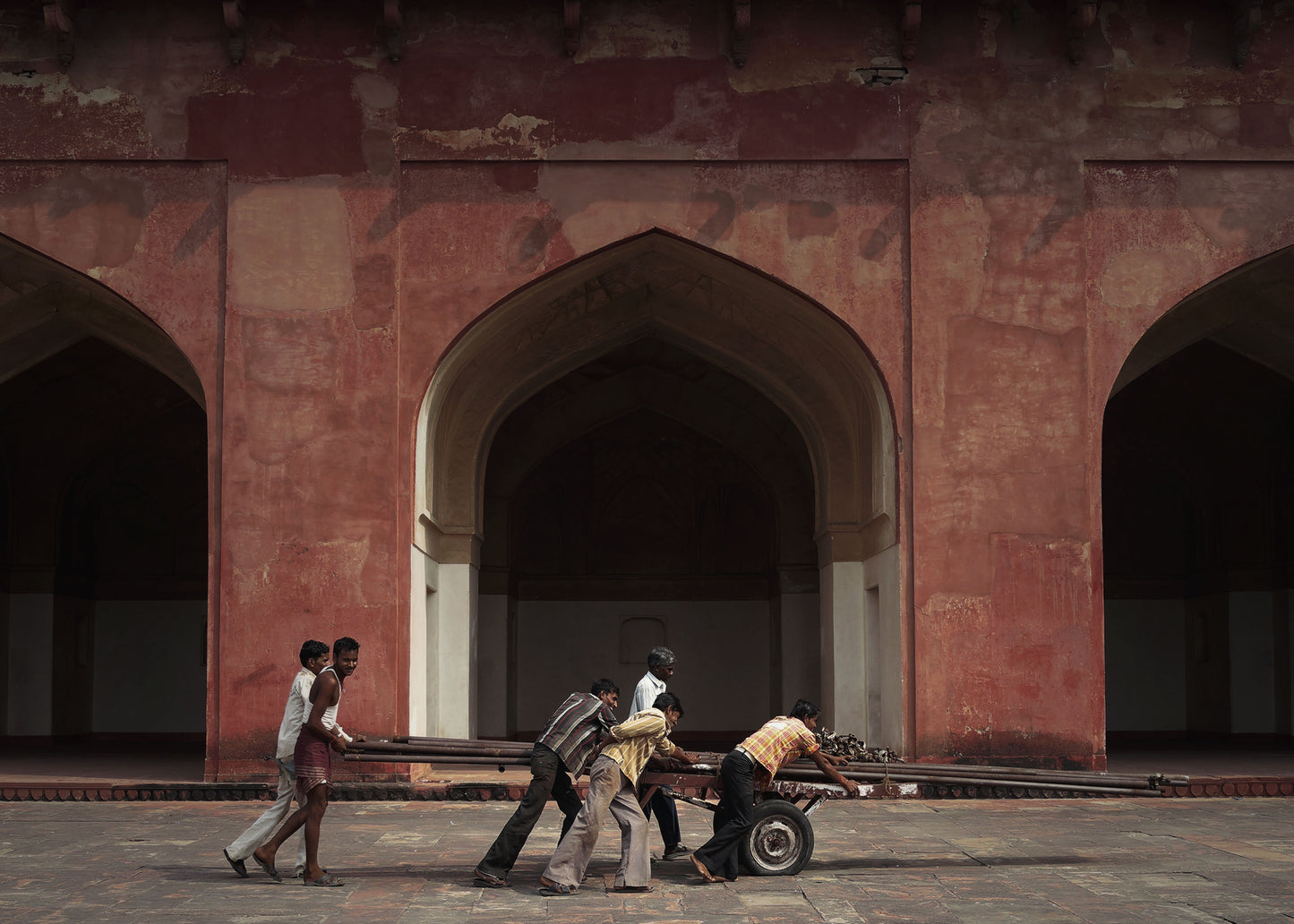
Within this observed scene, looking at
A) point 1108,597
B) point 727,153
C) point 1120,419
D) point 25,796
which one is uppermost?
point 727,153

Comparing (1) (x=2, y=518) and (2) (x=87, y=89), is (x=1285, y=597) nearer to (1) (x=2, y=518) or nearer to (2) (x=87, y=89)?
(2) (x=87, y=89)

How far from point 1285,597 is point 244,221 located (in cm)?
1148

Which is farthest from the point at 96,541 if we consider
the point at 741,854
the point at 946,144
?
the point at 741,854

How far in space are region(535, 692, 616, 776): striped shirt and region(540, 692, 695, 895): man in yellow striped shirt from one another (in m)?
0.08

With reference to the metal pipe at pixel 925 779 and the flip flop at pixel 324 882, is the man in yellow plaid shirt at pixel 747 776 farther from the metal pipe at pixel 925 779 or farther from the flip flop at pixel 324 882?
the flip flop at pixel 324 882

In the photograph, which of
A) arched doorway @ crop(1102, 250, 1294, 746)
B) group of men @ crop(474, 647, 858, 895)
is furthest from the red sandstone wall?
arched doorway @ crop(1102, 250, 1294, 746)

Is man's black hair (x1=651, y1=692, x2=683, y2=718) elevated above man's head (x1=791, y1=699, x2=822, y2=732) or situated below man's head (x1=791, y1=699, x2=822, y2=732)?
above

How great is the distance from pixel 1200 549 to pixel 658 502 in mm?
6373

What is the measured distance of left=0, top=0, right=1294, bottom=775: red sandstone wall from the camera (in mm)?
10164

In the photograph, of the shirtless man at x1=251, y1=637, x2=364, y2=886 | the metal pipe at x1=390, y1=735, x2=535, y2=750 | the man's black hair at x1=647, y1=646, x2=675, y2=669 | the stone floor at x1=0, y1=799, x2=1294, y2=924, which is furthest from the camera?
the man's black hair at x1=647, y1=646, x2=675, y2=669

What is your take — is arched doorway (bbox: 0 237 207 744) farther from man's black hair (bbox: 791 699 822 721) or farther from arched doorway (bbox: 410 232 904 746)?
man's black hair (bbox: 791 699 822 721)

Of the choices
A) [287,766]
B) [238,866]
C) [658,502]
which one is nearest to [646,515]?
[658,502]

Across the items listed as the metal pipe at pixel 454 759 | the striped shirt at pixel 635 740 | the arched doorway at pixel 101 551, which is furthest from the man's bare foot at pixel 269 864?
the arched doorway at pixel 101 551

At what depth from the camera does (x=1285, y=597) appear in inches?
616
